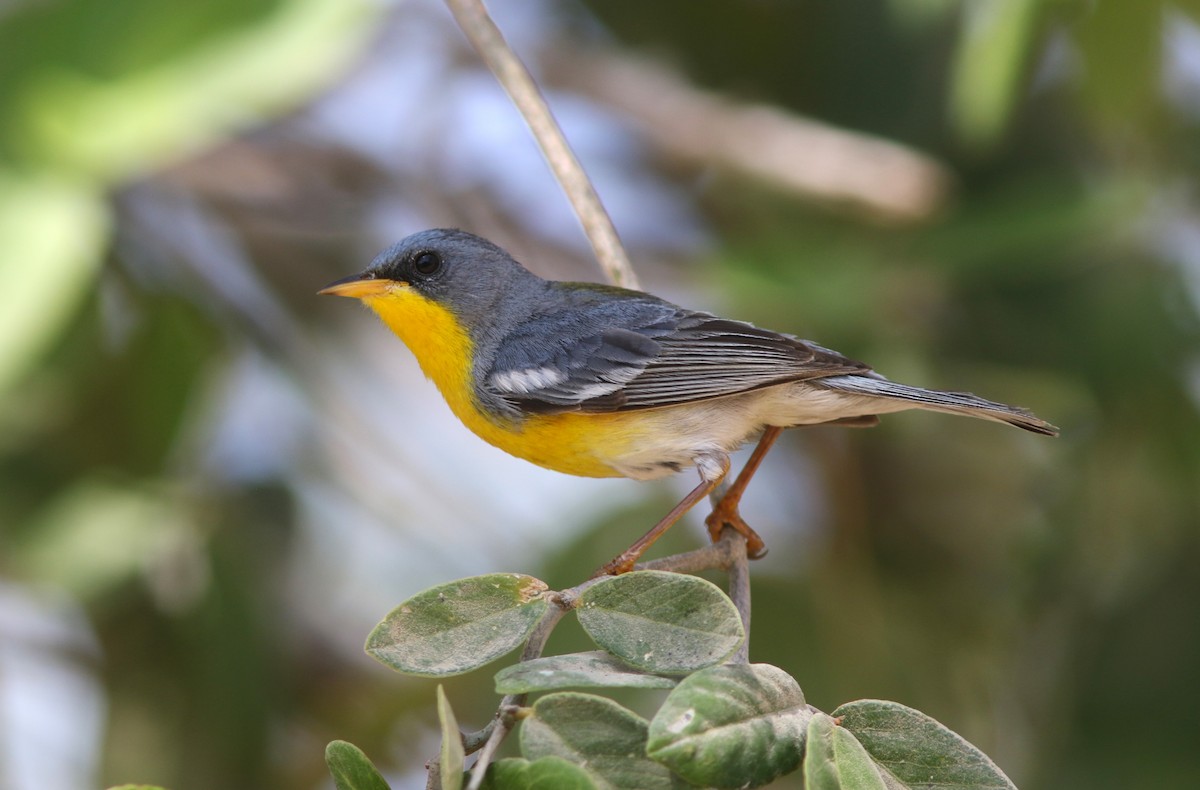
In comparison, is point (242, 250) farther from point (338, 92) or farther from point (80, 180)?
point (80, 180)

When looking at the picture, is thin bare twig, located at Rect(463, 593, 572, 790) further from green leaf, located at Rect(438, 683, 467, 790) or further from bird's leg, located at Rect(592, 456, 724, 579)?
bird's leg, located at Rect(592, 456, 724, 579)

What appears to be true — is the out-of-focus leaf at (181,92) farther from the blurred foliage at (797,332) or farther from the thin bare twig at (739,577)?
the thin bare twig at (739,577)

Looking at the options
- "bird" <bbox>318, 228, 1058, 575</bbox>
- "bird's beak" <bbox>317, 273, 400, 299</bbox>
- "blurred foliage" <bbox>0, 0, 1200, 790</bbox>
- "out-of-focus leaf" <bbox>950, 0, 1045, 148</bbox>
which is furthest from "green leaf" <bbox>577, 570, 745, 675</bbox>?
"out-of-focus leaf" <bbox>950, 0, 1045, 148</bbox>

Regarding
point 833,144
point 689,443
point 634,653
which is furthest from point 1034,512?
point 634,653

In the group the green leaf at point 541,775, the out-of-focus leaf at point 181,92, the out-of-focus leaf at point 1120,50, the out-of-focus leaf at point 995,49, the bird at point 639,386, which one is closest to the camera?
the green leaf at point 541,775

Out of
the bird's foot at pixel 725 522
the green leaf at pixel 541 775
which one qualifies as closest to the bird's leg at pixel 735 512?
the bird's foot at pixel 725 522

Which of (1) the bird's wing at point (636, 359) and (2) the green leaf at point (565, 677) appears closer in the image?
(2) the green leaf at point (565, 677)
